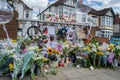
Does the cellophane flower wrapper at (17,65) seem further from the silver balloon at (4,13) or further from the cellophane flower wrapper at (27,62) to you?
the silver balloon at (4,13)

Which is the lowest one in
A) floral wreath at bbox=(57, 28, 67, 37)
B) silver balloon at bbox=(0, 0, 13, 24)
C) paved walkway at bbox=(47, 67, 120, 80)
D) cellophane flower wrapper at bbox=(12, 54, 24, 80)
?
paved walkway at bbox=(47, 67, 120, 80)

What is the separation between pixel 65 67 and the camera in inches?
139

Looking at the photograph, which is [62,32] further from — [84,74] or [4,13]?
[4,13]

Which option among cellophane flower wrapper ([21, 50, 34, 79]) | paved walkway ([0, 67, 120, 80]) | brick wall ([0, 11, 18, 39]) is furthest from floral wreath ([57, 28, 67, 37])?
cellophane flower wrapper ([21, 50, 34, 79])

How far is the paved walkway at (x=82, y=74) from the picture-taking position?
2891mm

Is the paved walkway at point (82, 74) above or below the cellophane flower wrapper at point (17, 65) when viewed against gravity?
below

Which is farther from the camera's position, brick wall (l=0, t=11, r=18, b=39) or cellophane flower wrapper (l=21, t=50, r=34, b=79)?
brick wall (l=0, t=11, r=18, b=39)

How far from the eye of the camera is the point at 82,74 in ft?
10.4

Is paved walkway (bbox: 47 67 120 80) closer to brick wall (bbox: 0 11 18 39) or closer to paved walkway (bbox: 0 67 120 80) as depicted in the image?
paved walkway (bbox: 0 67 120 80)

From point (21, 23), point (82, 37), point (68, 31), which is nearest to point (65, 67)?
point (68, 31)

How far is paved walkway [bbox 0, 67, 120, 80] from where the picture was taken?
114 inches

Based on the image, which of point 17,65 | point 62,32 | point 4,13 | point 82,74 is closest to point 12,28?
point 4,13

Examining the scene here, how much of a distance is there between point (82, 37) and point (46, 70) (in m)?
2.05

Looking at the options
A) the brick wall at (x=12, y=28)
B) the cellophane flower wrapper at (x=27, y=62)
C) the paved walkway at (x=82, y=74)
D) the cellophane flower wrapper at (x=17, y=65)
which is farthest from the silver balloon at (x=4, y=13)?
the paved walkway at (x=82, y=74)
